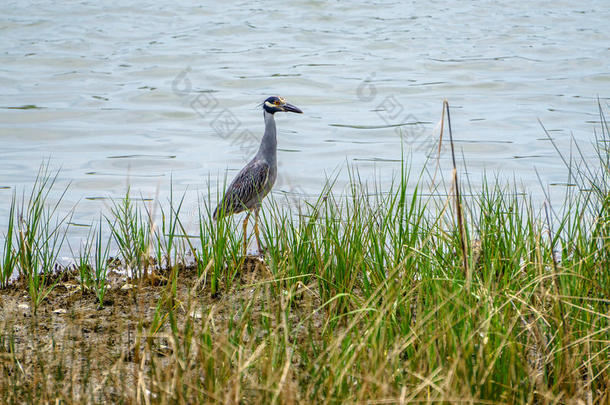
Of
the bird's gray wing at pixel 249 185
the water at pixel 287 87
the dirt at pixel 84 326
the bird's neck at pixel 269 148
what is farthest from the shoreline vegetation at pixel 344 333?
the water at pixel 287 87

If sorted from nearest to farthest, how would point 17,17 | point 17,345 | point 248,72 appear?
point 17,345 → point 248,72 → point 17,17

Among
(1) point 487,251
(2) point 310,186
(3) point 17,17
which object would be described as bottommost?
(2) point 310,186

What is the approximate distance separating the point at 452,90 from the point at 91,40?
705 cm

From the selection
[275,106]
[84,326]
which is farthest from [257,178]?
[84,326]

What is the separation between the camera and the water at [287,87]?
8.88 metres

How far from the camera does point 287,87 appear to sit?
12.6 meters

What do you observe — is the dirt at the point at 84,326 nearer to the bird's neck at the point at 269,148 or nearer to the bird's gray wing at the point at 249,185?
the bird's gray wing at the point at 249,185

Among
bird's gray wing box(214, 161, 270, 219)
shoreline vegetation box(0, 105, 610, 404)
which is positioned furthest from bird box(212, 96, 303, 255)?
shoreline vegetation box(0, 105, 610, 404)

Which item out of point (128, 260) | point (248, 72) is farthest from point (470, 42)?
point (128, 260)

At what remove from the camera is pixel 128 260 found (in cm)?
475

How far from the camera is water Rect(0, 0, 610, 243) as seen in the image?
8.88 meters

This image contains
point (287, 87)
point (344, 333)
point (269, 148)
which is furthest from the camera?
point (287, 87)

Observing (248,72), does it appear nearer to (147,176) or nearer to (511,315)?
(147,176)

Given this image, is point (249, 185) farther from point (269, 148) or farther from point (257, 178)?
point (269, 148)
